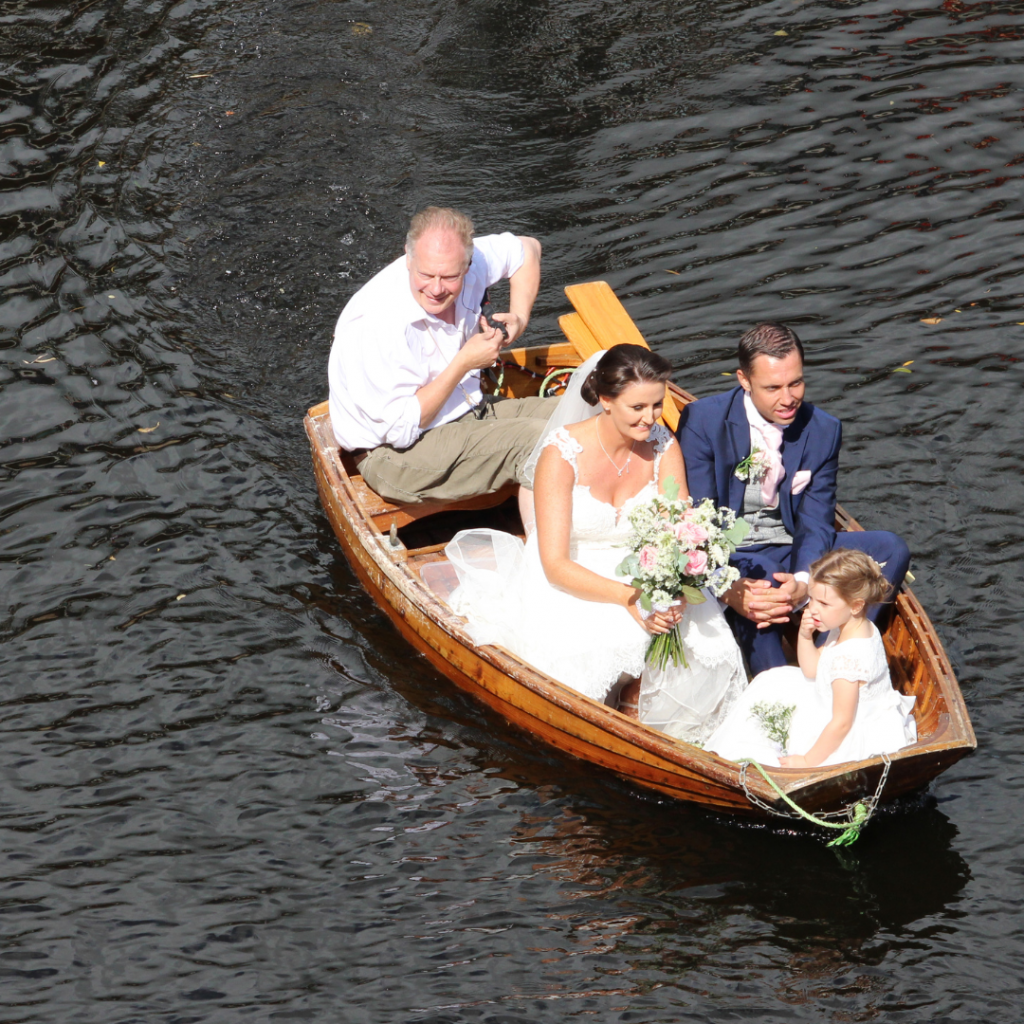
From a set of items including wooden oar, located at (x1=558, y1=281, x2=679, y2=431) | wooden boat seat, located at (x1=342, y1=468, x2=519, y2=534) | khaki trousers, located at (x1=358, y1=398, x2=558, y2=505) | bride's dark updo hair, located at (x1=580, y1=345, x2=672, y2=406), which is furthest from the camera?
wooden oar, located at (x1=558, y1=281, x2=679, y2=431)

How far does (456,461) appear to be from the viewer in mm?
6984

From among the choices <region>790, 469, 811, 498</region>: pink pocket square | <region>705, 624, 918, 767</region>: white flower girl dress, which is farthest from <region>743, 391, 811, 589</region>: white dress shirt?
<region>705, 624, 918, 767</region>: white flower girl dress

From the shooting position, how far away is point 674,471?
6219 millimetres

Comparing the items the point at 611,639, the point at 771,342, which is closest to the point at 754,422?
the point at 771,342

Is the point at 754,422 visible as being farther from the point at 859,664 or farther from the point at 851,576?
the point at 859,664

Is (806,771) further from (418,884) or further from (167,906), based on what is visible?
(167,906)

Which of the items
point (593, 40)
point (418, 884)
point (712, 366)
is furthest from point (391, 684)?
point (593, 40)

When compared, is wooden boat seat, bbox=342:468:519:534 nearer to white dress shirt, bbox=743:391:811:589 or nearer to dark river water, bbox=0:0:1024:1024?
dark river water, bbox=0:0:1024:1024

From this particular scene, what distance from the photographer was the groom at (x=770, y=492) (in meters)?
6.18

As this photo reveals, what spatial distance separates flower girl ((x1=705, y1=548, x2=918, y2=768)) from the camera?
5516 millimetres

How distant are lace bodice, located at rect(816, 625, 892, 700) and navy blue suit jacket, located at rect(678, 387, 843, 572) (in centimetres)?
65

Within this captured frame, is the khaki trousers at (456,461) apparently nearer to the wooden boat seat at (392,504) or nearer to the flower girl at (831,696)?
the wooden boat seat at (392,504)

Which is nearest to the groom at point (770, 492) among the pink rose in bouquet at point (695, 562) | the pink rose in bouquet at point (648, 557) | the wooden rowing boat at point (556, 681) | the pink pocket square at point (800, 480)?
the pink pocket square at point (800, 480)

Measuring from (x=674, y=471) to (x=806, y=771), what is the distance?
5.18ft
